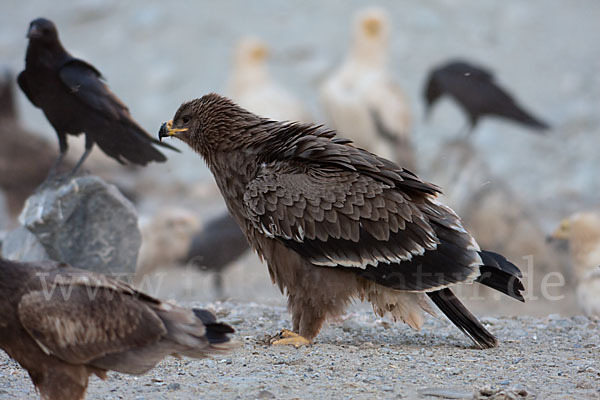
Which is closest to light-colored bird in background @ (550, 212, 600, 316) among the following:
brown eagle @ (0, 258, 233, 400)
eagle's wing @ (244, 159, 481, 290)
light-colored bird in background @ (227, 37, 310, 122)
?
eagle's wing @ (244, 159, 481, 290)

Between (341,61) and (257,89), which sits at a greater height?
(341,61)

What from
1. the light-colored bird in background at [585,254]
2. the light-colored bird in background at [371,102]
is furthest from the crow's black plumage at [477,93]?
the light-colored bird in background at [585,254]

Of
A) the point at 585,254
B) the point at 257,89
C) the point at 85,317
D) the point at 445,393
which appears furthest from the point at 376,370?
the point at 257,89

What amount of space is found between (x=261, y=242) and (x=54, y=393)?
1713 millimetres

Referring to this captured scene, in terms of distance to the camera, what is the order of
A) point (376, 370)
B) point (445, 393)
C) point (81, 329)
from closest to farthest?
point (81, 329) → point (445, 393) → point (376, 370)

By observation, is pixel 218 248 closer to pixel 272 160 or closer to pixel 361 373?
pixel 272 160

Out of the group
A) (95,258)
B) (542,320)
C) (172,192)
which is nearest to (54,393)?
(95,258)

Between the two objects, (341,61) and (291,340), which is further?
(341,61)

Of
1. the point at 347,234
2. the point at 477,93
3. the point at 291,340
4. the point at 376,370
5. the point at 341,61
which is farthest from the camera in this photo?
the point at 341,61

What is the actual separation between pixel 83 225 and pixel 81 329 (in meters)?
3.19

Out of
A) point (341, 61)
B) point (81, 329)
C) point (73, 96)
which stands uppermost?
point (341, 61)

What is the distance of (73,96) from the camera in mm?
6898

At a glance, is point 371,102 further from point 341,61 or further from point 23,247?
point 23,247

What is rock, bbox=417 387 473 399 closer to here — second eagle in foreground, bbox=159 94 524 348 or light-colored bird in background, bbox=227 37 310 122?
second eagle in foreground, bbox=159 94 524 348
